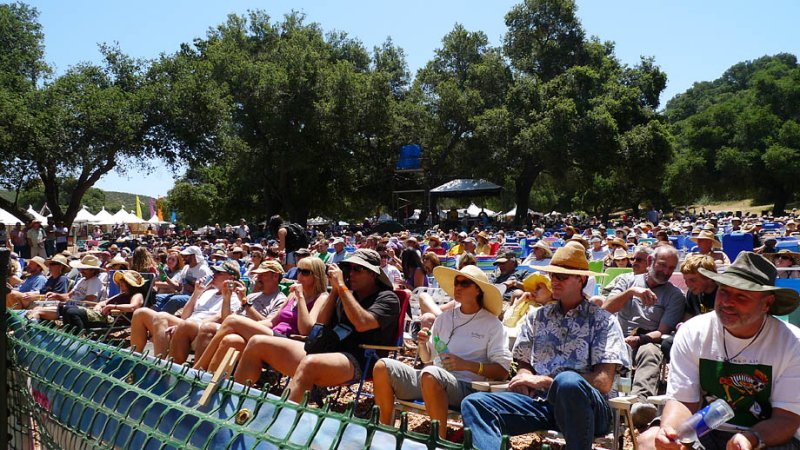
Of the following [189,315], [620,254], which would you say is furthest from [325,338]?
[620,254]

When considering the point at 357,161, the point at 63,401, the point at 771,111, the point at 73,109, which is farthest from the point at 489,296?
the point at 771,111

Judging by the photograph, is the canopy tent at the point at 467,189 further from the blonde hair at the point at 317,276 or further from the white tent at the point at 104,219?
the blonde hair at the point at 317,276

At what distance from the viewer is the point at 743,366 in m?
2.93

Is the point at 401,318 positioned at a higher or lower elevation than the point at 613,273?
higher

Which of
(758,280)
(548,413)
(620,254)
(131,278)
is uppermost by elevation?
(758,280)

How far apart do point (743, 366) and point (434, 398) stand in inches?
64.2

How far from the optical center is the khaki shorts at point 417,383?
3994 mm

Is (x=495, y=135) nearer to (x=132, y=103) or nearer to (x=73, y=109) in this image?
(x=132, y=103)

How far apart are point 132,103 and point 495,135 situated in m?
16.4

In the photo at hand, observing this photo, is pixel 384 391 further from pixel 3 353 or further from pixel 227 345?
pixel 3 353

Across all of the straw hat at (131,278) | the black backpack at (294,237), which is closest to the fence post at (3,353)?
the straw hat at (131,278)

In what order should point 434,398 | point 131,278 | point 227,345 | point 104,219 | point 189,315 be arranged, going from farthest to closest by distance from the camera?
1. point 104,219
2. point 131,278
3. point 189,315
4. point 227,345
5. point 434,398

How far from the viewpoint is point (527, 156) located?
3453 centimetres

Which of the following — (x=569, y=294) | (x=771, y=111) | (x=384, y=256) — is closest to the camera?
(x=569, y=294)
